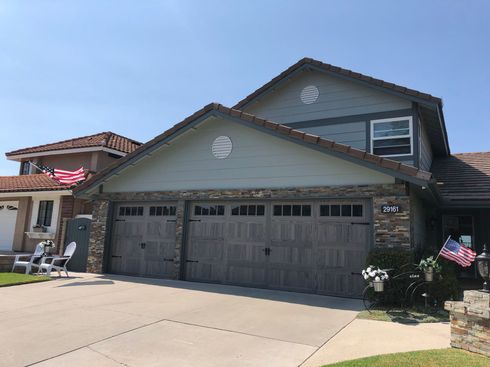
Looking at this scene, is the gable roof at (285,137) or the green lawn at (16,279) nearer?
the gable roof at (285,137)

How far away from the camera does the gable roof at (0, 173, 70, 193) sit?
17938 millimetres

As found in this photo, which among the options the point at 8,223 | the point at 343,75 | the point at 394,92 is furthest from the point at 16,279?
the point at 394,92

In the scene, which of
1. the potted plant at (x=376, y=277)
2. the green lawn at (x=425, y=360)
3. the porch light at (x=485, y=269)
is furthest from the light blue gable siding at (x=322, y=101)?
the green lawn at (x=425, y=360)

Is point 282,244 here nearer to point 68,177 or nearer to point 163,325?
point 163,325

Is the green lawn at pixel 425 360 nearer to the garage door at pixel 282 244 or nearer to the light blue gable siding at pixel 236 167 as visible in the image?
the garage door at pixel 282 244

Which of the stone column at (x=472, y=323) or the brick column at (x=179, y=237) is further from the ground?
the brick column at (x=179, y=237)

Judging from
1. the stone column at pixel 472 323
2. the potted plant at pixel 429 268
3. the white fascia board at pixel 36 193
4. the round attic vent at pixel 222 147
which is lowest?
the stone column at pixel 472 323

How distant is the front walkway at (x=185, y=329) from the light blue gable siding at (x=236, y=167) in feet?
10.1

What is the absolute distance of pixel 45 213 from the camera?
18703 mm

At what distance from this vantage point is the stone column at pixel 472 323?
5291 millimetres

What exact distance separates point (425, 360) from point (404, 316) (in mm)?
2805

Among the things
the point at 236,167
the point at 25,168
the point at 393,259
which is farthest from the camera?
the point at 25,168

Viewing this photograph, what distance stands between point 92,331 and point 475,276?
14.4m

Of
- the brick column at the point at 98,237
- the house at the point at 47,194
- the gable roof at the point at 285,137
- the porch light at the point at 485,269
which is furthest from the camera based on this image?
the house at the point at 47,194
